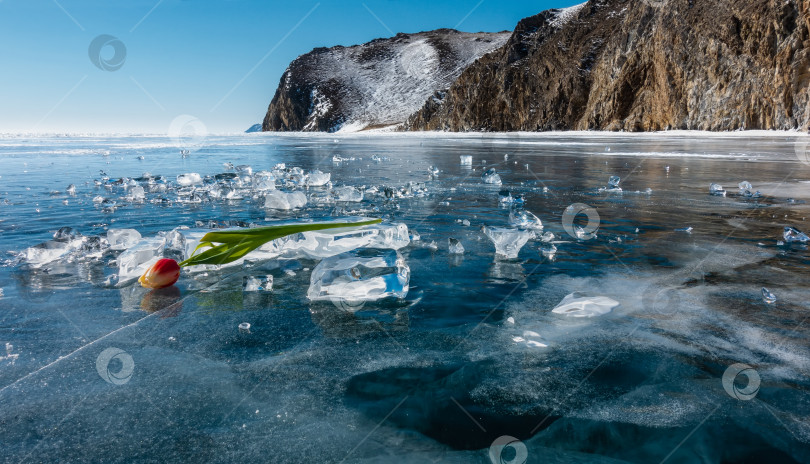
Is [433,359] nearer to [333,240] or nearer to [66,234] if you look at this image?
[333,240]

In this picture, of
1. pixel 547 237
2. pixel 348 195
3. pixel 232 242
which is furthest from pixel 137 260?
pixel 348 195

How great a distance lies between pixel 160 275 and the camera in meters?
2.88

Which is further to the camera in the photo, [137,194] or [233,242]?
[137,194]

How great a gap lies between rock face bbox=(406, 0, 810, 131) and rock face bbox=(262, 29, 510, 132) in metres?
69.3

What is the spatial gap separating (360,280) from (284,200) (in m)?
3.71

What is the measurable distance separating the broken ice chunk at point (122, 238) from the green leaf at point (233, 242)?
2.95 feet

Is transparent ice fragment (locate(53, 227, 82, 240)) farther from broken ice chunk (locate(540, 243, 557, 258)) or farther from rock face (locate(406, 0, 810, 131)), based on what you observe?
rock face (locate(406, 0, 810, 131))

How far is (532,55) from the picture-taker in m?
65.2

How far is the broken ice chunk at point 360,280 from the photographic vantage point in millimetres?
2584

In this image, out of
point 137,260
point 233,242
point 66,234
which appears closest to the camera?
point 137,260

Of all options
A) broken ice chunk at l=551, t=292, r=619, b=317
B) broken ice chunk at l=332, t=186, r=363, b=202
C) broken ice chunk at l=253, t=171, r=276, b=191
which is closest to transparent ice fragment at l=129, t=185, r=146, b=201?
broken ice chunk at l=253, t=171, r=276, b=191

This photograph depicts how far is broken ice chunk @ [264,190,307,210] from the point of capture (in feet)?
19.7

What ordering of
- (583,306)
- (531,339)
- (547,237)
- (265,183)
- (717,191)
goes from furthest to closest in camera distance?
1. (265,183)
2. (717,191)
3. (547,237)
4. (583,306)
5. (531,339)

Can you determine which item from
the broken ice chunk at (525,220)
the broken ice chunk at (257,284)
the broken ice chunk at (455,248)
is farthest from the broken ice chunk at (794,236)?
the broken ice chunk at (257,284)
